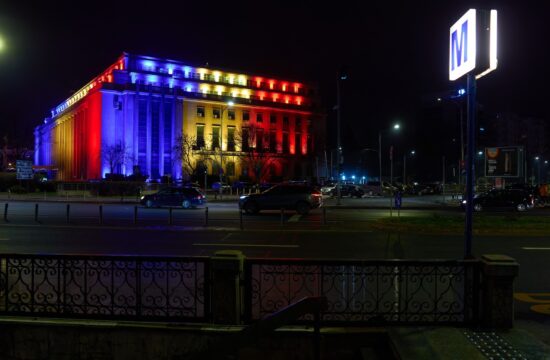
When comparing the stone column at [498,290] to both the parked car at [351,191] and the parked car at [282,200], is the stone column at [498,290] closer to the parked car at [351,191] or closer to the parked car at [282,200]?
the parked car at [282,200]

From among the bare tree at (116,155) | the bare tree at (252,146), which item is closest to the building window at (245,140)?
the bare tree at (252,146)

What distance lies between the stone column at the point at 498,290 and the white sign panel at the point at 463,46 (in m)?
2.53

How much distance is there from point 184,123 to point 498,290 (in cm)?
9534

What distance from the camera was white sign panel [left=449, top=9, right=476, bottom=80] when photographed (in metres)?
6.23

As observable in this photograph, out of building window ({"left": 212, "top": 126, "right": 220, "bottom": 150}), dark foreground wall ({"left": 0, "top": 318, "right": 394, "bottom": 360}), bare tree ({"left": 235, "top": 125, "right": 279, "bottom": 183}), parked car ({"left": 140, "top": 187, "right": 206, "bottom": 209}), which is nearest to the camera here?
dark foreground wall ({"left": 0, "top": 318, "right": 394, "bottom": 360})

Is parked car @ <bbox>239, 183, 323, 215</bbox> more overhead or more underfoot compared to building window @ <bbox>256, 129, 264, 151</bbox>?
more underfoot

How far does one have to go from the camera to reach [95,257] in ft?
20.8

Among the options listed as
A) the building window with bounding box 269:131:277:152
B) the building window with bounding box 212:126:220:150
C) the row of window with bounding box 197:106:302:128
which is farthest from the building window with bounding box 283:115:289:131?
the building window with bounding box 212:126:220:150

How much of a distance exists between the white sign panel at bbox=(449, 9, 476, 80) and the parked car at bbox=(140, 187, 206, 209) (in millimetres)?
28073

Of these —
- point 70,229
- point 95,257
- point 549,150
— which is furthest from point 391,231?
point 549,150

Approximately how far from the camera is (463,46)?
661 cm

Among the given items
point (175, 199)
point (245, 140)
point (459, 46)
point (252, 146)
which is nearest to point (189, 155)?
point (245, 140)

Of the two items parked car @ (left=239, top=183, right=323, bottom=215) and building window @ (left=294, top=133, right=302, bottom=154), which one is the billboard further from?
building window @ (left=294, top=133, right=302, bottom=154)

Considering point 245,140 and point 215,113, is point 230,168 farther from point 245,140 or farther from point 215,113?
point 215,113
